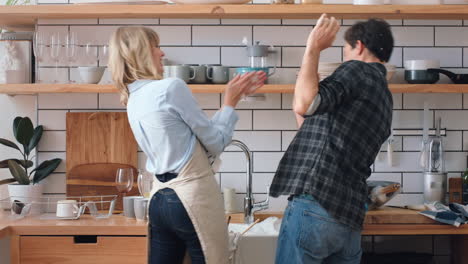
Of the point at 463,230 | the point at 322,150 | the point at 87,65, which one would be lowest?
the point at 463,230

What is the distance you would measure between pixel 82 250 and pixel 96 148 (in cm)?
75

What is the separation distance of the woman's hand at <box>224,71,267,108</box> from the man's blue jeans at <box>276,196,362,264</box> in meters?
0.47

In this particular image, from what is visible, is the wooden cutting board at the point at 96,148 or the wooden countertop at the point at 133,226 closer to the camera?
the wooden countertop at the point at 133,226

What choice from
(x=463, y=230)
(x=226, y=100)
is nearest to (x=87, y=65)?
(x=226, y=100)

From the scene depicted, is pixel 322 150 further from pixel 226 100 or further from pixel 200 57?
pixel 200 57

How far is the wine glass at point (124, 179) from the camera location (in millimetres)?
3770

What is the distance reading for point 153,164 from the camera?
9.70ft

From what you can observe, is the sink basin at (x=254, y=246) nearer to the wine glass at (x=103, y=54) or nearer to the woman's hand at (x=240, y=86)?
the woman's hand at (x=240, y=86)

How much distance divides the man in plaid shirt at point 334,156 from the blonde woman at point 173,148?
0.86 ft

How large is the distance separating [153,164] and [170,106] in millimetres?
252

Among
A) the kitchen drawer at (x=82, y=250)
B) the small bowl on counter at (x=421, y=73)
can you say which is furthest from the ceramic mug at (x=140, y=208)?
the small bowl on counter at (x=421, y=73)

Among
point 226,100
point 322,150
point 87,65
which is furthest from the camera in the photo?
point 87,65

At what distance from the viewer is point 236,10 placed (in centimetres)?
385

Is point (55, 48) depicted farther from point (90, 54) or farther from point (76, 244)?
point (76, 244)
